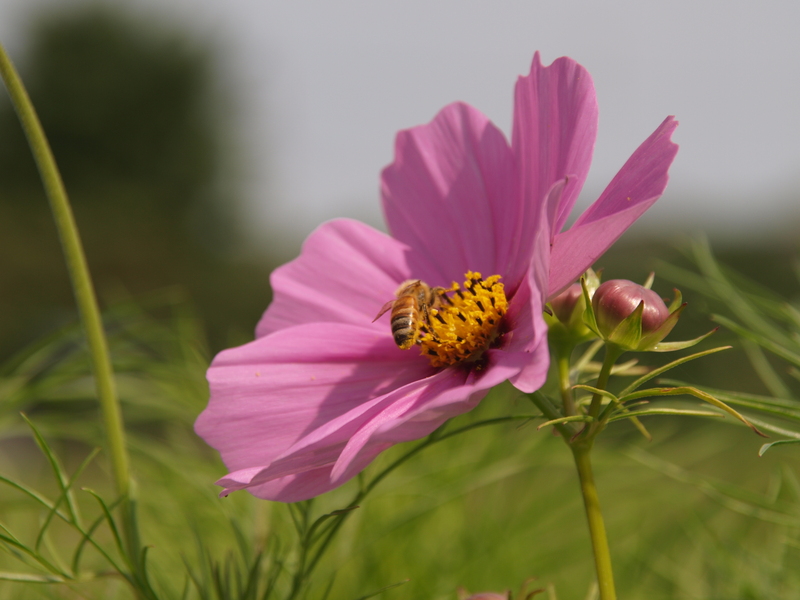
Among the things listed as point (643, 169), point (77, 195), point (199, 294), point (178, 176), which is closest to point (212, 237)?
point (178, 176)

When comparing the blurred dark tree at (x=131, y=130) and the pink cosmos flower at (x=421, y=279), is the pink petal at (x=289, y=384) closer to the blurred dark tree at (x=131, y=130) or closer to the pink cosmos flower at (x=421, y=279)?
the pink cosmos flower at (x=421, y=279)

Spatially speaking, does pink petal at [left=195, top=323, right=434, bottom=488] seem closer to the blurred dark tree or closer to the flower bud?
the flower bud

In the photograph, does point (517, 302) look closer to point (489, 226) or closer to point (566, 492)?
point (489, 226)

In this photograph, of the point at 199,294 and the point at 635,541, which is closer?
the point at 635,541

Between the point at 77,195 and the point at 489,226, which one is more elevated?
the point at 489,226

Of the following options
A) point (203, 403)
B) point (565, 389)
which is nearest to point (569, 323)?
point (565, 389)

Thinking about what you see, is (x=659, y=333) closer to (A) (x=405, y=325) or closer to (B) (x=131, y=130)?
(A) (x=405, y=325)

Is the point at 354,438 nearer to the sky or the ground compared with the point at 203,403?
nearer to the sky

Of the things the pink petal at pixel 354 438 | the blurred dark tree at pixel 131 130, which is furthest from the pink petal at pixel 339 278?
the blurred dark tree at pixel 131 130
